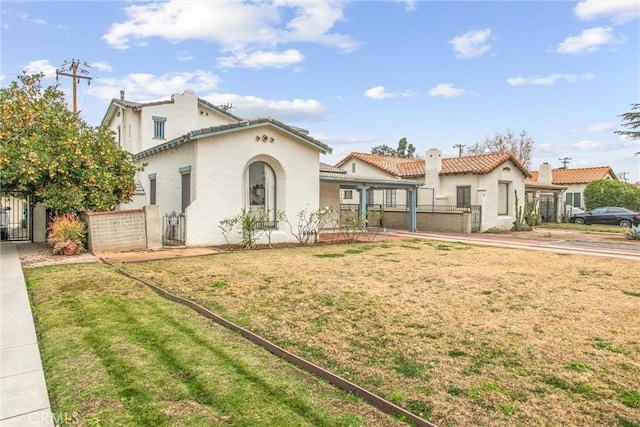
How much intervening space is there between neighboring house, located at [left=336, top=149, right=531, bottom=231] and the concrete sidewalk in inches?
863

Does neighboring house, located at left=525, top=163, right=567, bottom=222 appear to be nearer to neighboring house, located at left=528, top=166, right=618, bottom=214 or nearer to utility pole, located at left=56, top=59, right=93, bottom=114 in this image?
neighboring house, located at left=528, top=166, right=618, bottom=214

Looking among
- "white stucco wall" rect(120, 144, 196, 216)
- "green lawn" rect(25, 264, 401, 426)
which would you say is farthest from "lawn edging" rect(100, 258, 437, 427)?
"white stucco wall" rect(120, 144, 196, 216)

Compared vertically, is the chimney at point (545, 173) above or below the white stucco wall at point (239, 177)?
above

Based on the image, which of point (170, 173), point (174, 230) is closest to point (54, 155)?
point (170, 173)

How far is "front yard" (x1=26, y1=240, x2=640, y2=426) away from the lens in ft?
→ 11.4

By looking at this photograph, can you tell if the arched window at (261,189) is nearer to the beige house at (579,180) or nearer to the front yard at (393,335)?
the front yard at (393,335)

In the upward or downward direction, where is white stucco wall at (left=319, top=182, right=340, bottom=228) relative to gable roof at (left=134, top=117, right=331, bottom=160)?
downward

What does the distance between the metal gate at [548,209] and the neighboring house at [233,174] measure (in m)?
23.2

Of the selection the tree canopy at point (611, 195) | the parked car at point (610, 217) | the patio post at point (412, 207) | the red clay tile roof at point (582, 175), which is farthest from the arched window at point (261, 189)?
the tree canopy at point (611, 195)

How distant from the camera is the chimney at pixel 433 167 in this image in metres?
25.4

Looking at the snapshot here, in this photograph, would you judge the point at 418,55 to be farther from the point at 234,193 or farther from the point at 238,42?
the point at 234,193

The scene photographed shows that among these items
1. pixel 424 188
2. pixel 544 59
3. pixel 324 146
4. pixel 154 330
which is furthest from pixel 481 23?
pixel 154 330

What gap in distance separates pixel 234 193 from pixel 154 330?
9.35 meters

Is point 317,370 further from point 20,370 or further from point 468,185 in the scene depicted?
point 468,185
